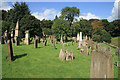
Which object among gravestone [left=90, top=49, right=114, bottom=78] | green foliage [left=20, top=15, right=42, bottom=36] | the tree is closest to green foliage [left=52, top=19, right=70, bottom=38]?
green foliage [left=20, top=15, right=42, bottom=36]

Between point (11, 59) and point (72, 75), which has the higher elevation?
point (11, 59)

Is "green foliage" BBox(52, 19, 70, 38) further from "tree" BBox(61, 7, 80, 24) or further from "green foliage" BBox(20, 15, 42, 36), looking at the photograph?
"tree" BBox(61, 7, 80, 24)

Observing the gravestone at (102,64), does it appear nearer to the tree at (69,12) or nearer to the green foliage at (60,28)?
the green foliage at (60,28)

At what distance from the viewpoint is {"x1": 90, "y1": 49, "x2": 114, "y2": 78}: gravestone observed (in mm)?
3406

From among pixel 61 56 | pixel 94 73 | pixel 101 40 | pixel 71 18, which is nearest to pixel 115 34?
pixel 101 40

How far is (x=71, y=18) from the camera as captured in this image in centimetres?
4209

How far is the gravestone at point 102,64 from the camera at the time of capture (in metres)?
3.41

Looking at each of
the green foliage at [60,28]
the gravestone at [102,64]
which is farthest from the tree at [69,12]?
the gravestone at [102,64]

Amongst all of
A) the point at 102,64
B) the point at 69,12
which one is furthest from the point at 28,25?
the point at 102,64

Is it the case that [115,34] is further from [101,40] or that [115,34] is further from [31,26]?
[31,26]

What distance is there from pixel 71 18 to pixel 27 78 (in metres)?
39.7

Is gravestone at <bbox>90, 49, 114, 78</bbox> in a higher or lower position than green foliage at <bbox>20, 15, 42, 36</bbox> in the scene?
lower

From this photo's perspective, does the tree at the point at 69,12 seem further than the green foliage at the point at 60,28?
Yes

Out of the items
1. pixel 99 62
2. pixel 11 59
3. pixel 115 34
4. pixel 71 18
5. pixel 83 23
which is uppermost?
pixel 71 18
